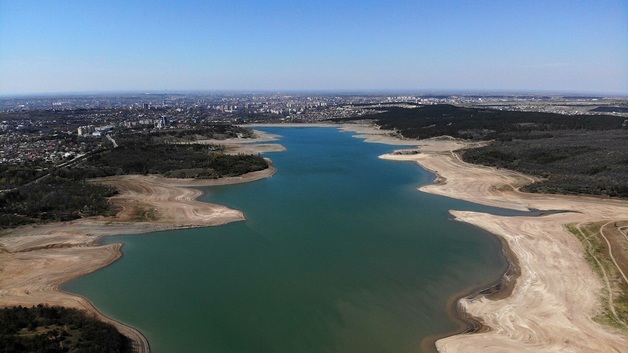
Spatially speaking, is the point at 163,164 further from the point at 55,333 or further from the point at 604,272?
the point at 604,272

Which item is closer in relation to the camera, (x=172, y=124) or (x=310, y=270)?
(x=310, y=270)

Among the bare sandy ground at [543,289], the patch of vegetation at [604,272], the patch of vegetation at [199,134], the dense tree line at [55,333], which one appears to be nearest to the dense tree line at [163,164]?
the patch of vegetation at [199,134]

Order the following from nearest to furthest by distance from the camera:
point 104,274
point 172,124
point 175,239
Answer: point 104,274
point 175,239
point 172,124

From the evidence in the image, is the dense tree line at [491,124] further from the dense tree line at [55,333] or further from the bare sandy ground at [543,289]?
the dense tree line at [55,333]

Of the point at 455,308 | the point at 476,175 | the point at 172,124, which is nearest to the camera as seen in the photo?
the point at 455,308

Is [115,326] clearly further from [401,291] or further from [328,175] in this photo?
[328,175]

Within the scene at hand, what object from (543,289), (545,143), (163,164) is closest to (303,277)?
(543,289)

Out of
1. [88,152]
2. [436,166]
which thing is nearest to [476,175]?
[436,166]
